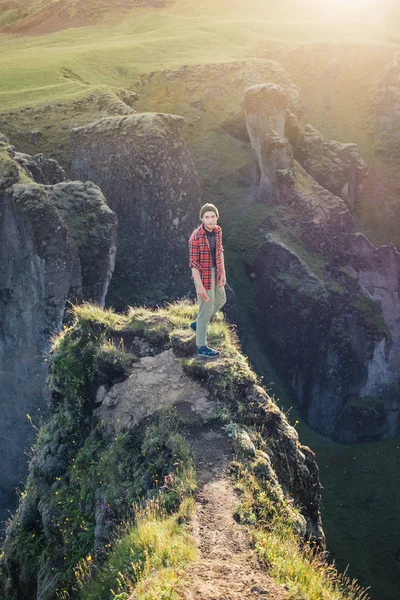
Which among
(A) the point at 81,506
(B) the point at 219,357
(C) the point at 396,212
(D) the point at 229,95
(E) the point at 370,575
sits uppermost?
(D) the point at 229,95

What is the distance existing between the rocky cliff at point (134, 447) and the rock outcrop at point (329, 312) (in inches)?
835

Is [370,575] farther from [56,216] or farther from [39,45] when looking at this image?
[39,45]

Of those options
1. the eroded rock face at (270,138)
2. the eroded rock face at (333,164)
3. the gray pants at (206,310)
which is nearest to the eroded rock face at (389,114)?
the eroded rock face at (333,164)

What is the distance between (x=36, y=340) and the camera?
79.0 feet

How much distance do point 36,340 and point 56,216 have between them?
5.15 metres

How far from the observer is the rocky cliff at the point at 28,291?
77.6 feet

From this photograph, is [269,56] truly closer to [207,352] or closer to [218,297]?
[218,297]

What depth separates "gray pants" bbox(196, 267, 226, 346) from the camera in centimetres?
1251

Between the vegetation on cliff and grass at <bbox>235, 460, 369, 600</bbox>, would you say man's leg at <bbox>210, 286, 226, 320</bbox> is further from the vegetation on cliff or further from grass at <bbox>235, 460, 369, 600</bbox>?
grass at <bbox>235, 460, 369, 600</bbox>

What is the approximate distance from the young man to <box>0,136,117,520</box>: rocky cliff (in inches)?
481

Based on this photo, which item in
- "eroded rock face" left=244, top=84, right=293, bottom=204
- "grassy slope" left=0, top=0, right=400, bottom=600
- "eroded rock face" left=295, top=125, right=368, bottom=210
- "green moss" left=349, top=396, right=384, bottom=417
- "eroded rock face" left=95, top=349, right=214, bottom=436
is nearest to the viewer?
"eroded rock face" left=95, top=349, right=214, bottom=436

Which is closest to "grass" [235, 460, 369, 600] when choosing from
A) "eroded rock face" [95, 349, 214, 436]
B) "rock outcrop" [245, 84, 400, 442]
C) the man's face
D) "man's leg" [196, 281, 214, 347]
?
"eroded rock face" [95, 349, 214, 436]

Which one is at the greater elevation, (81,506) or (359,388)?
(81,506)

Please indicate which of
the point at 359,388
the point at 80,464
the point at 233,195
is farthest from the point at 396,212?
the point at 80,464
